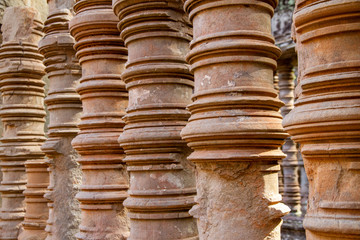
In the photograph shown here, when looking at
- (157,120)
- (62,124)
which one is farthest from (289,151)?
(157,120)

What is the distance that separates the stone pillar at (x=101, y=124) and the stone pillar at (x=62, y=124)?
1.00 m

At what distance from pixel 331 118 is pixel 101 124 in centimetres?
303

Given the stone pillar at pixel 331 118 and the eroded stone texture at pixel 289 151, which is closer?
the stone pillar at pixel 331 118

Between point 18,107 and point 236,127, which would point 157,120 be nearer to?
point 236,127

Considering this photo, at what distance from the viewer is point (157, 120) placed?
177 inches

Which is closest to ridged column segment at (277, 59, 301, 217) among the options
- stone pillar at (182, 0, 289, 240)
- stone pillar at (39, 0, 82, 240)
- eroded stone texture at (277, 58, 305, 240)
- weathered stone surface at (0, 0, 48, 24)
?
eroded stone texture at (277, 58, 305, 240)

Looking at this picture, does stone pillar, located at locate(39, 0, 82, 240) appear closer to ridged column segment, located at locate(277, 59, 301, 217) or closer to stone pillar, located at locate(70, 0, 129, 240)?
stone pillar, located at locate(70, 0, 129, 240)

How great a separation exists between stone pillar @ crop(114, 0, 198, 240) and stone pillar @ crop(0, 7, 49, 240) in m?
3.66

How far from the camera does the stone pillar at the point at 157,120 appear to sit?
4.37 metres

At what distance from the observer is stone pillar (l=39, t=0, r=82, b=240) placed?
6.28 m

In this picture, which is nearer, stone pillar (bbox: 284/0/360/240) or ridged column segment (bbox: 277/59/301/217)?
stone pillar (bbox: 284/0/360/240)

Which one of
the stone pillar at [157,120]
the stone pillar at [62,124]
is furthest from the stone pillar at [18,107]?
the stone pillar at [157,120]

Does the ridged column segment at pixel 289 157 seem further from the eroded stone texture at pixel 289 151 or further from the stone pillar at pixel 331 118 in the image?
the stone pillar at pixel 331 118

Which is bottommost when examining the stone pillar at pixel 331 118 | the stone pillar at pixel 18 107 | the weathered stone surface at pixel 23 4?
the stone pillar at pixel 331 118
